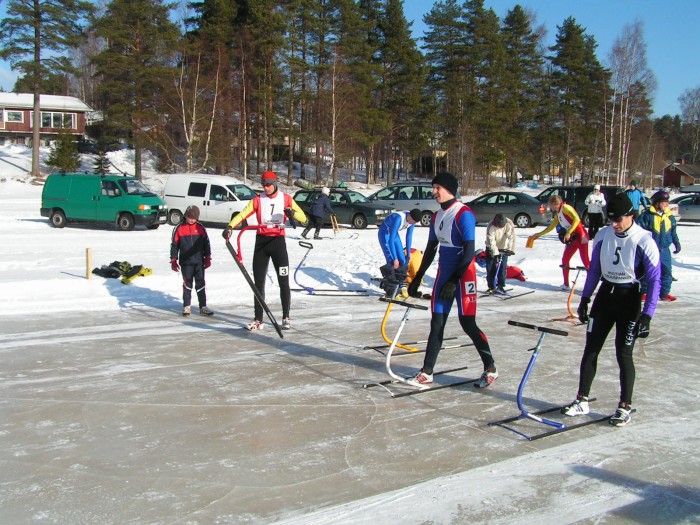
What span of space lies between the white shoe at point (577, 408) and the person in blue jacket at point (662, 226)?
6208 millimetres

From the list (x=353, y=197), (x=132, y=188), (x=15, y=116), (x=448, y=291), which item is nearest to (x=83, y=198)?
(x=132, y=188)

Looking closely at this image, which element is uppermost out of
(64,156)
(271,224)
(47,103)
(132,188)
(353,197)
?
(47,103)

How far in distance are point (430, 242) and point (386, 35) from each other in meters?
46.0

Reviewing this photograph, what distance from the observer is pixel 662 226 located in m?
10.5

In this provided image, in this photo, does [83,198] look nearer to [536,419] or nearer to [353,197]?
[353,197]

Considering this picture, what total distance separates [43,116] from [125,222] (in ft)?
146

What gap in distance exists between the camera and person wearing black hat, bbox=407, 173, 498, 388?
18.2ft

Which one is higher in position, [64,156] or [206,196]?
[64,156]

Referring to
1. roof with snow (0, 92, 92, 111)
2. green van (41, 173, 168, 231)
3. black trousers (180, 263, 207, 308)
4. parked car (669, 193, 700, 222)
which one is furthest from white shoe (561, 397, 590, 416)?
roof with snow (0, 92, 92, 111)

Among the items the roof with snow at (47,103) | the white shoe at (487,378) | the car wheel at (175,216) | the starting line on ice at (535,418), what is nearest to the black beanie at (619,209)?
the starting line on ice at (535,418)

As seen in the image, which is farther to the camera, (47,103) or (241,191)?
(47,103)

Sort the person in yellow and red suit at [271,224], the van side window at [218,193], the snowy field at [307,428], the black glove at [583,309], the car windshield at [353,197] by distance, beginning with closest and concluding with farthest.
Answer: the snowy field at [307,428]
the black glove at [583,309]
the person in yellow and red suit at [271,224]
the van side window at [218,193]
the car windshield at [353,197]

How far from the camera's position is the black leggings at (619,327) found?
4.84 metres

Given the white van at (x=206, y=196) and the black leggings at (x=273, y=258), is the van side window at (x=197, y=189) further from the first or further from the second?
the black leggings at (x=273, y=258)
